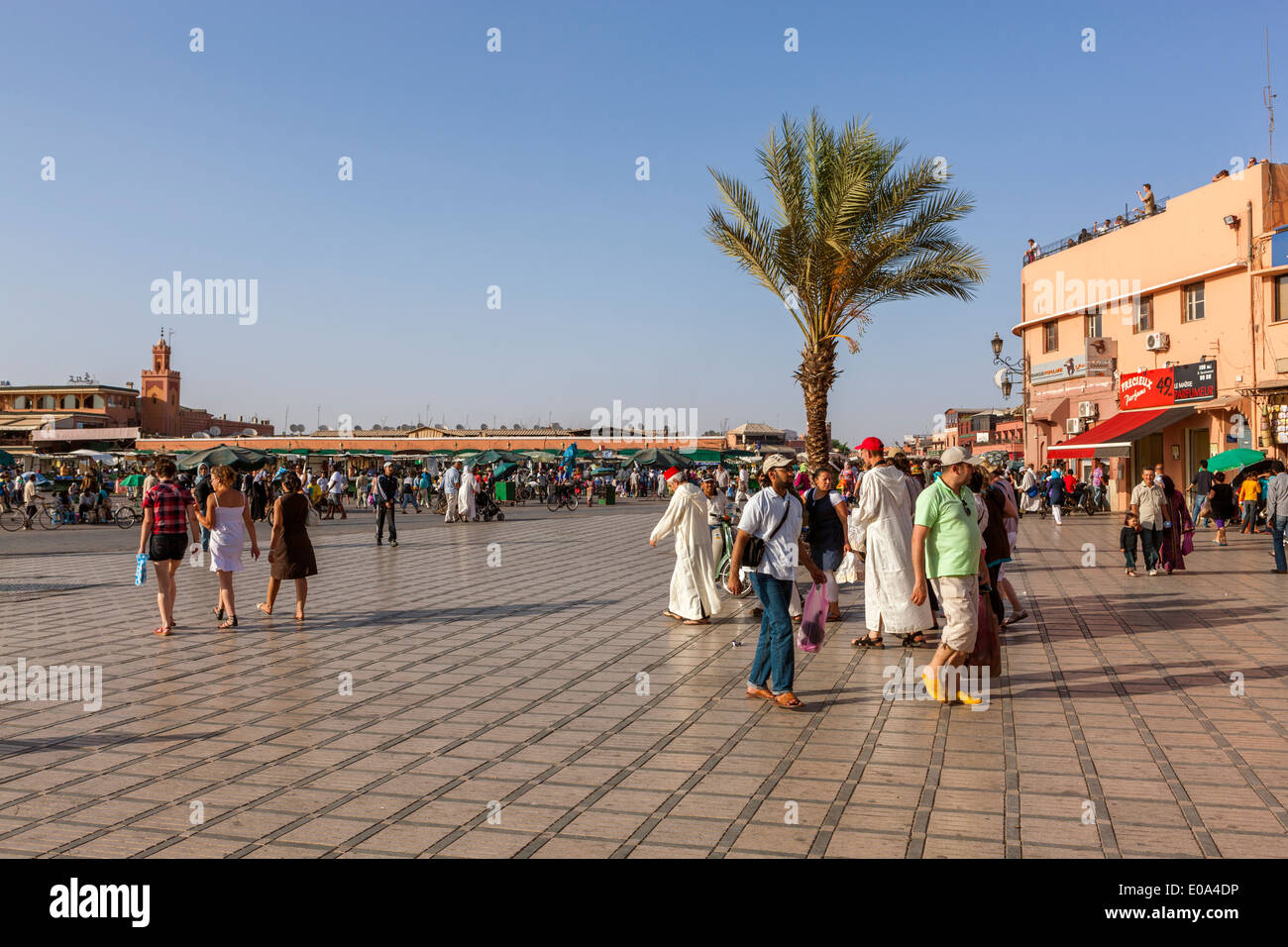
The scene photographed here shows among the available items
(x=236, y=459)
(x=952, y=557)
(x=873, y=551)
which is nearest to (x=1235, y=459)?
(x=873, y=551)

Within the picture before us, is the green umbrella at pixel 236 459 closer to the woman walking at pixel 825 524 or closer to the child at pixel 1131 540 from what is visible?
the woman walking at pixel 825 524

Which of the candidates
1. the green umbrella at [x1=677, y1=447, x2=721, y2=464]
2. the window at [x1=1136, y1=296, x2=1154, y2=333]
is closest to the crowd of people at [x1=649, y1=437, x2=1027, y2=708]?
the window at [x1=1136, y1=296, x2=1154, y2=333]

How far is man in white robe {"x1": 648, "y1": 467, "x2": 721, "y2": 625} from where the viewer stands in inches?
387

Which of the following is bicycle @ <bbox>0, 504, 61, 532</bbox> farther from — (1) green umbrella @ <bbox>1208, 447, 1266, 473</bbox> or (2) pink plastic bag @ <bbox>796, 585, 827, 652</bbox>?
(1) green umbrella @ <bbox>1208, 447, 1266, 473</bbox>

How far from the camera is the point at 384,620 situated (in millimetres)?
9922

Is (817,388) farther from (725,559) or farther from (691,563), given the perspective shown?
(691,563)

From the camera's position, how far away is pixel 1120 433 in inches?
997

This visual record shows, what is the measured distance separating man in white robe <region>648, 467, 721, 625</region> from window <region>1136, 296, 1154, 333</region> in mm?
A: 20927

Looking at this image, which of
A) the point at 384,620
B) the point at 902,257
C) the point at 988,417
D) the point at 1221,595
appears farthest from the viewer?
the point at 988,417

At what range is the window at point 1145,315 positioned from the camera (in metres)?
26.2

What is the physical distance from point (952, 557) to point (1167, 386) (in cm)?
2211

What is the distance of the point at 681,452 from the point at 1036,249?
14.1 meters

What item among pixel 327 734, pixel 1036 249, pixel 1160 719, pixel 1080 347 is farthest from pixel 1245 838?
pixel 1036 249
